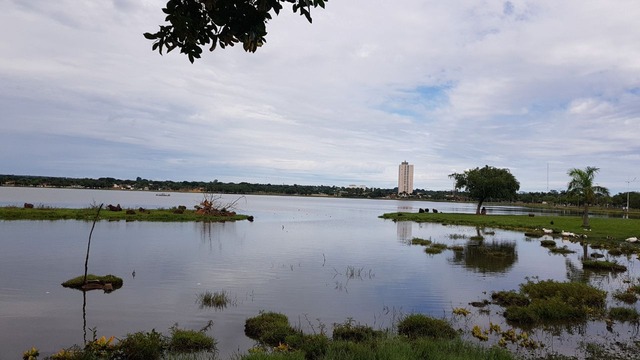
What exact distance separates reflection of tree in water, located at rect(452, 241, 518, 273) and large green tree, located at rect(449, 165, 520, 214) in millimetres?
Result: 41962

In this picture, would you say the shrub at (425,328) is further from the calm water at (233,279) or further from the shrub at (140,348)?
the shrub at (140,348)

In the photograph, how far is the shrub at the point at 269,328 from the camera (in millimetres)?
13023

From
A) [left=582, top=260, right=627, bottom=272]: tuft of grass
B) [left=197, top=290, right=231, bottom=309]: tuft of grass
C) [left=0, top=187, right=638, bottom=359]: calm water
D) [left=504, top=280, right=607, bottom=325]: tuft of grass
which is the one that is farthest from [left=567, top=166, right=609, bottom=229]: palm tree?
[left=197, top=290, right=231, bottom=309]: tuft of grass

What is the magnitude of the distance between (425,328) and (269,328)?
16.0 ft

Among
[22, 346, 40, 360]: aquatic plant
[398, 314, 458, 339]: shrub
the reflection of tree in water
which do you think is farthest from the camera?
the reflection of tree in water

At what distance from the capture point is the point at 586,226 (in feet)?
172

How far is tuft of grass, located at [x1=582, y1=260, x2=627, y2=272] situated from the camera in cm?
2686

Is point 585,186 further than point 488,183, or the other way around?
point 488,183

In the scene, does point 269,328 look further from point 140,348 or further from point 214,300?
point 214,300

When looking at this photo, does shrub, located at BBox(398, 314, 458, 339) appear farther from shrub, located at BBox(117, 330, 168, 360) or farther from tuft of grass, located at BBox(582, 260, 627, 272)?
tuft of grass, located at BBox(582, 260, 627, 272)

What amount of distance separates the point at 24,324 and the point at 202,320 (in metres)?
5.51

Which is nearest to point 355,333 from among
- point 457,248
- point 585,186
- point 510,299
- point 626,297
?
point 510,299

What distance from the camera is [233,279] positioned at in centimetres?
2230

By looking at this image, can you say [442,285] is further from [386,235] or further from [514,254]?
[386,235]
